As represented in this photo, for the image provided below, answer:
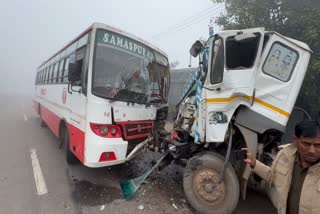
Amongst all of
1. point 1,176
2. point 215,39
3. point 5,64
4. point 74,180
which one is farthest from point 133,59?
point 5,64

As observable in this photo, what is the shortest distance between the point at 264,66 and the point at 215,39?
2.74 feet

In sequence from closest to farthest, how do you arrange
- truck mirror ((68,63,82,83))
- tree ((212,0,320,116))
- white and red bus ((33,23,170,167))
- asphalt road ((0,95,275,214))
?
asphalt road ((0,95,275,214)), white and red bus ((33,23,170,167)), truck mirror ((68,63,82,83)), tree ((212,0,320,116))

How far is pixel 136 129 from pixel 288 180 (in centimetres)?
278

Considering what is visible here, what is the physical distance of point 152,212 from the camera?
126 inches

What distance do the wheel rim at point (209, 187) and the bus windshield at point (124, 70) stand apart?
183 centimetres

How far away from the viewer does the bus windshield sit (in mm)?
3539

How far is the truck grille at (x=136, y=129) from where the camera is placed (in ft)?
12.5

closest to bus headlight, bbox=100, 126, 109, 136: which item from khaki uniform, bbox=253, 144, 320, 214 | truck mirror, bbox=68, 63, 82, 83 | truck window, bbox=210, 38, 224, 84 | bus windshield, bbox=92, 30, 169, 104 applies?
bus windshield, bbox=92, 30, 169, 104

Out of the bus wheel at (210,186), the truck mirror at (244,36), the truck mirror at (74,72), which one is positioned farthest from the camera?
the truck mirror at (74,72)

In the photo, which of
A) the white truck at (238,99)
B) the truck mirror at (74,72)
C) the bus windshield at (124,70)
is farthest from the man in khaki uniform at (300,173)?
the truck mirror at (74,72)

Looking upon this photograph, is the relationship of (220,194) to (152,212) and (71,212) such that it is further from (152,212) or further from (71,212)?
(71,212)

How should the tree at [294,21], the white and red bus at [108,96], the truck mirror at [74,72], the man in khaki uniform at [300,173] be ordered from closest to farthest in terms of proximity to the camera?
the man in khaki uniform at [300,173], the white and red bus at [108,96], the truck mirror at [74,72], the tree at [294,21]

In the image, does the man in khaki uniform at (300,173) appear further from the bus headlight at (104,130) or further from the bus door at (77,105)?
the bus door at (77,105)

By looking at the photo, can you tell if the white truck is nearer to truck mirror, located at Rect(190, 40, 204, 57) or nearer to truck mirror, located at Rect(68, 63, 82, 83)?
truck mirror, located at Rect(190, 40, 204, 57)
